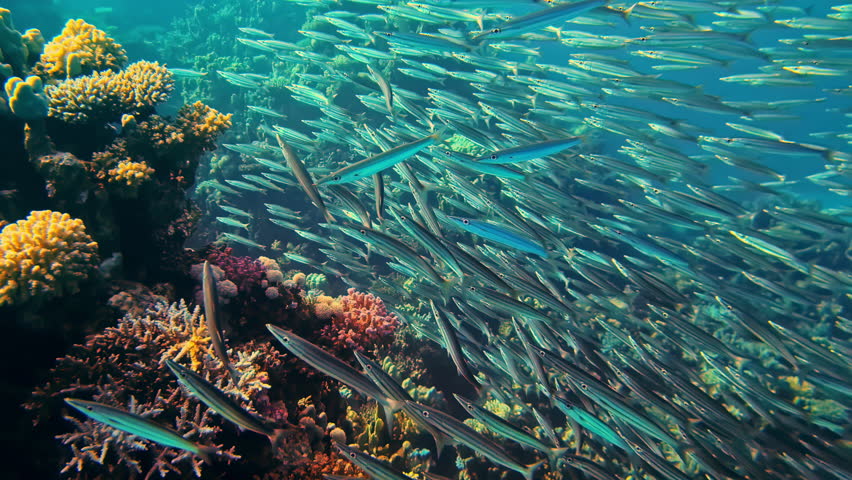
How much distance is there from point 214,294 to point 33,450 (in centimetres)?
190

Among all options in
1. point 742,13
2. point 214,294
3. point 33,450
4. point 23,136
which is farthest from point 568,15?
point 742,13

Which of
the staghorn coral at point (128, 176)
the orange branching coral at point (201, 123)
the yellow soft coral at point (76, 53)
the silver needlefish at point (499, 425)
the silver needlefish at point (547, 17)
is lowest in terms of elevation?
the silver needlefish at point (499, 425)

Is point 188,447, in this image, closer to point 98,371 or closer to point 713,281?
point 98,371

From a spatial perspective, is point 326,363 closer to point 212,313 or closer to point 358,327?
point 212,313

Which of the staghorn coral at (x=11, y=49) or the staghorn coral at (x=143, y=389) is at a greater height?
the staghorn coral at (x=11, y=49)

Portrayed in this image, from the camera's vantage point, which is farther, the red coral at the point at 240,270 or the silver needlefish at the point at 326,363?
the red coral at the point at 240,270

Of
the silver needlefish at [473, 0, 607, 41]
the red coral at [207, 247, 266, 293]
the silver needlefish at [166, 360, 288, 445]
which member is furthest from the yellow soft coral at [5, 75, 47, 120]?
the silver needlefish at [473, 0, 607, 41]

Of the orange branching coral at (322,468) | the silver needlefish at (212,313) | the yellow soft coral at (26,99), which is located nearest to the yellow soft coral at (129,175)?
the yellow soft coral at (26,99)

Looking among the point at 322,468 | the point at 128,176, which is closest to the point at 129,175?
the point at 128,176

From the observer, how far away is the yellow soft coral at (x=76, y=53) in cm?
479

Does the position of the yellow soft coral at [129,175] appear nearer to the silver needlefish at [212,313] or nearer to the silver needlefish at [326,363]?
the silver needlefish at [212,313]

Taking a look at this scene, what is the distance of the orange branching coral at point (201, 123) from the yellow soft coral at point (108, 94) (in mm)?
473

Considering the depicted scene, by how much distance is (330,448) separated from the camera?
3.43 metres

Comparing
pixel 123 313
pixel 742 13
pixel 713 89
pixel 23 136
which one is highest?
pixel 23 136
